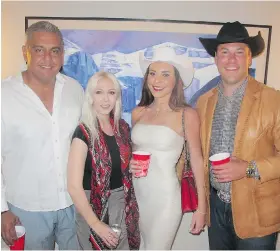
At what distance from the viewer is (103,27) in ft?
8.91

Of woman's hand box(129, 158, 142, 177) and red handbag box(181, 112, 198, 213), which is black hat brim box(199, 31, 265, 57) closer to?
red handbag box(181, 112, 198, 213)

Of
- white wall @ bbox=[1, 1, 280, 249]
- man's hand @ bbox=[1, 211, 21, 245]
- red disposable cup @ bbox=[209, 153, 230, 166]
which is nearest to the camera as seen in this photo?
red disposable cup @ bbox=[209, 153, 230, 166]

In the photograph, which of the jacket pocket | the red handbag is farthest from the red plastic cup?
the jacket pocket

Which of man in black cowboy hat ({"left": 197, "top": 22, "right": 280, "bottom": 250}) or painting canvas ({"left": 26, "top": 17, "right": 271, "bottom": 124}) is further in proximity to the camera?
painting canvas ({"left": 26, "top": 17, "right": 271, "bottom": 124})

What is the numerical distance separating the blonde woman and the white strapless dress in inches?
4.6

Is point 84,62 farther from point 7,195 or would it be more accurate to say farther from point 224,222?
point 224,222

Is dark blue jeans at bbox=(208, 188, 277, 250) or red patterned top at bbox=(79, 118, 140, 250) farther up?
red patterned top at bbox=(79, 118, 140, 250)

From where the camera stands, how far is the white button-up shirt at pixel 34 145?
2.07m

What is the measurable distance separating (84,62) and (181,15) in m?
0.99

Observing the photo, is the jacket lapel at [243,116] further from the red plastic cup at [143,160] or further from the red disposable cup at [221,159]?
the red plastic cup at [143,160]

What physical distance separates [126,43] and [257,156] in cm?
150

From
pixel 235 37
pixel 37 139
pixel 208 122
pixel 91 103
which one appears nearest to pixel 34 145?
pixel 37 139

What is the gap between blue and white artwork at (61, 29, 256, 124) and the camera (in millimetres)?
2717

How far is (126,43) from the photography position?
8.98 feet
